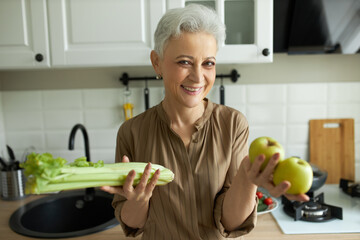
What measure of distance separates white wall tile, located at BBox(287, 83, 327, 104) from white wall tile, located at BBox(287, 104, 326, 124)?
0.12 feet

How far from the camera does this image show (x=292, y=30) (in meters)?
1.49

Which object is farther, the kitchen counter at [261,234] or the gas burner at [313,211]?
the gas burner at [313,211]

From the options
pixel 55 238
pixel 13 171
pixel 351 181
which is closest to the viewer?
pixel 55 238

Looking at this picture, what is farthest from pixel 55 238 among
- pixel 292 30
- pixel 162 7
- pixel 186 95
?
pixel 292 30

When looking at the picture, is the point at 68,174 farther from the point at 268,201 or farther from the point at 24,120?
the point at 24,120

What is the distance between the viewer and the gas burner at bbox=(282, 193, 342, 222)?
4.36 feet

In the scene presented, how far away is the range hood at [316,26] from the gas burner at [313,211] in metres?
0.76

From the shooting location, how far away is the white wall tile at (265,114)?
1783mm

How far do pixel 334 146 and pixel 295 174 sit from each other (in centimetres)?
124

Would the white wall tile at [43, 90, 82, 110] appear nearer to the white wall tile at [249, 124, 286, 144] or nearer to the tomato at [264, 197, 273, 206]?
the white wall tile at [249, 124, 286, 144]

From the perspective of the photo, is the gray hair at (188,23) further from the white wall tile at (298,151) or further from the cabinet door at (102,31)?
the white wall tile at (298,151)

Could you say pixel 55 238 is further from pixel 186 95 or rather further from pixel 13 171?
pixel 186 95

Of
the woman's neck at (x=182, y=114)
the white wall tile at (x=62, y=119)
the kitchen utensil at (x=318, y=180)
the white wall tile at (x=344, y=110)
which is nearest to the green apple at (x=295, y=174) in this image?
the woman's neck at (x=182, y=114)

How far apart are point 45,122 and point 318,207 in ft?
5.04
